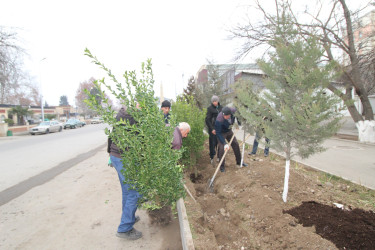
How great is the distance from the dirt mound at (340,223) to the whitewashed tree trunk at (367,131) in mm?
8679

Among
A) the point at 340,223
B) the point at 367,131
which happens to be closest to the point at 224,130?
the point at 340,223

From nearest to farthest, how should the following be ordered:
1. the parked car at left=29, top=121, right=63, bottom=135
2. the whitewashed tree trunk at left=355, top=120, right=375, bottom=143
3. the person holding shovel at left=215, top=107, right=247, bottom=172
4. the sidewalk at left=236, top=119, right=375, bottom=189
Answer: the sidewalk at left=236, top=119, right=375, bottom=189
the person holding shovel at left=215, top=107, right=247, bottom=172
the whitewashed tree trunk at left=355, top=120, right=375, bottom=143
the parked car at left=29, top=121, right=63, bottom=135

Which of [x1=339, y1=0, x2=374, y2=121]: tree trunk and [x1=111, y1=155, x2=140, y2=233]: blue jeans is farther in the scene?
[x1=339, y1=0, x2=374, y2=121]: tree trunk

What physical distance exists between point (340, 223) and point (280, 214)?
0.68 metres

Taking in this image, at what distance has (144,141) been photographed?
289 centimetres

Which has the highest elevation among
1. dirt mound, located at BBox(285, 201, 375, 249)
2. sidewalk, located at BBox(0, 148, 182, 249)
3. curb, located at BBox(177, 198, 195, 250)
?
dirt mound, located at BBox(285, 201, 375, 249)

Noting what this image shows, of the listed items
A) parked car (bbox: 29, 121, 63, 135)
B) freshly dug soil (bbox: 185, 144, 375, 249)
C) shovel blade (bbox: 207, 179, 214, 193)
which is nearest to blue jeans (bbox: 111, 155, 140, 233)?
freshly dug soil (bbox: 185, 144, 375, 249)

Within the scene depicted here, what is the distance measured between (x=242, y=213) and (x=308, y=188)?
146cm

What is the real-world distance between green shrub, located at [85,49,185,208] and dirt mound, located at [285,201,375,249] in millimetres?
1778

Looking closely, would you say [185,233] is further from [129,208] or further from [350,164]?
[350,164]

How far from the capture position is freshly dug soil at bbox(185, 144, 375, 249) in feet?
8.32

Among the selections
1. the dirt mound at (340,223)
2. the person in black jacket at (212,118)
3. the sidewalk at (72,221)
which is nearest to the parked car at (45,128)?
the sidewalk at (72,221)

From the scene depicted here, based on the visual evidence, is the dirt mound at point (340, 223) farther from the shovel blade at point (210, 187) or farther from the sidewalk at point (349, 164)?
the shovel blade at point (210, 187)

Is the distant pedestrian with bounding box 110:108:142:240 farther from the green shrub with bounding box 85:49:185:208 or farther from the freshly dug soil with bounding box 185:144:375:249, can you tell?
the freshly dug soil with bounding box 185:144:375:249
